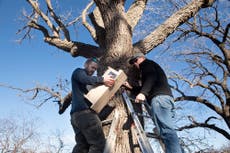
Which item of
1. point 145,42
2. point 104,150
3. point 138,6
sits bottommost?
point 104,150

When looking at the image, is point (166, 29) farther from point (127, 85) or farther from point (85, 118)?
point (85, 118)

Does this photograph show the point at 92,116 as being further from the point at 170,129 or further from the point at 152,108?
the point at 170,129

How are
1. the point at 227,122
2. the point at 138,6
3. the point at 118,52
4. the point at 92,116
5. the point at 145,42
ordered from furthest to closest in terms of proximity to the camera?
the point at 227,122 → the point at 138,6 → the point at 145,42 → the point at 118,52 → the point at 92,116

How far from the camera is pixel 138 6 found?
5.92 metres

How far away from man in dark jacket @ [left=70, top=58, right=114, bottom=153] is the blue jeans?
687 millimetres

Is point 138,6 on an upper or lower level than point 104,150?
upper

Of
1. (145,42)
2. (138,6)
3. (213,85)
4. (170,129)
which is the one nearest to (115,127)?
(170,129)

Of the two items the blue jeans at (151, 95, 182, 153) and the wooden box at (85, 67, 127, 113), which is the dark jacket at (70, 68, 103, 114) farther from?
the blue jeans at (151, 95, 182, 153)

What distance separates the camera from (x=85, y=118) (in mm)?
3531

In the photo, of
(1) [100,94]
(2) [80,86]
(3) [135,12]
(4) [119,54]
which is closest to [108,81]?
(1) [100,94]

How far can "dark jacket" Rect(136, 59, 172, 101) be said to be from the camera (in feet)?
11.8

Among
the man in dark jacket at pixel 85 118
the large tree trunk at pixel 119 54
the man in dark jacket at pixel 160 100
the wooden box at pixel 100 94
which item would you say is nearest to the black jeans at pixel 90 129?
the man in dark jacket at pixel 85 118

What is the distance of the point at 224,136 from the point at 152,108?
28.9 ft

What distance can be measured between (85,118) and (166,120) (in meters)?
1.07
